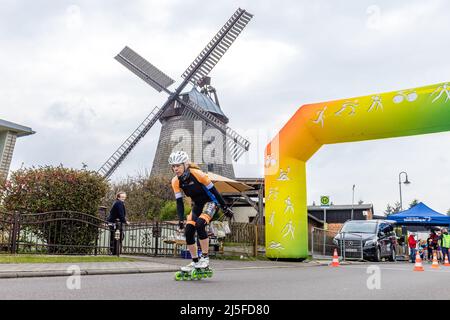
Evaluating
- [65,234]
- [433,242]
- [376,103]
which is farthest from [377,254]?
[65,234]

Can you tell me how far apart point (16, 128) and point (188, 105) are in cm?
1934

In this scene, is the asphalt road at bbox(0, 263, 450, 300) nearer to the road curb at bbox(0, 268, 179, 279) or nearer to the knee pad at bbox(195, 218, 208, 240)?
the road curb at bbox(0, 268, 179, 279)

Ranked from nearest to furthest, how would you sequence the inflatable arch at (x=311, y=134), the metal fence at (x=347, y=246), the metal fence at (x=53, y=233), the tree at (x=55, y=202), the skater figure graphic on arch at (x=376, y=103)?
1. the metal fence at (x=53, y=233)
2. the tree at (x=55, y=202)
3. the inflatable arch at (x=311, y=134)
4. the skater figure graphic on arch at (x=376, y=103)
5. the metal fence at (x=347, y=246)

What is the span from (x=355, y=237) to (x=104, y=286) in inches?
579

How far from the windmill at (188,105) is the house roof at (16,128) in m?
16.2

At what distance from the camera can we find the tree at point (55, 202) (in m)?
12.9

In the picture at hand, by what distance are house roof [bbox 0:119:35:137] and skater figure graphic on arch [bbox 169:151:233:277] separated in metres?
18.0

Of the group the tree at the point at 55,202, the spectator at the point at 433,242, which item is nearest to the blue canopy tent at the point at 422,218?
the spectator at the point at 433,242

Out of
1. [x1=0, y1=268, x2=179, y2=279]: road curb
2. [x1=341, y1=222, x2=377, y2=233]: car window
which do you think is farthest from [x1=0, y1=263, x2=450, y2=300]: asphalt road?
[x1=341, y1=222, x2=377, y2=233]: car window

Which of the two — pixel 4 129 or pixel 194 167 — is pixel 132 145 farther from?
pixel 194 167

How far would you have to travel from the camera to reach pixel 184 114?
41625 mm

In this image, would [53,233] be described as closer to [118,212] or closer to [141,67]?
[118,212]

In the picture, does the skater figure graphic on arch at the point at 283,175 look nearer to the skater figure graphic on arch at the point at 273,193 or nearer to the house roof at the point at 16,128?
the skater figure graphic on arch at the point at 273,193
